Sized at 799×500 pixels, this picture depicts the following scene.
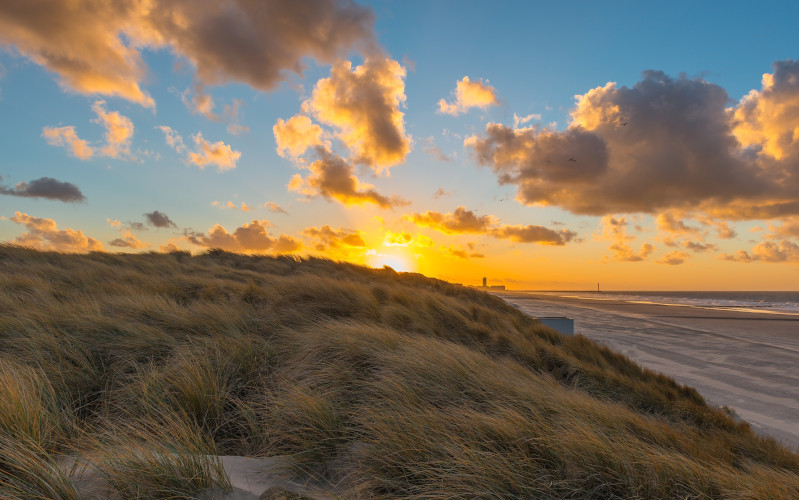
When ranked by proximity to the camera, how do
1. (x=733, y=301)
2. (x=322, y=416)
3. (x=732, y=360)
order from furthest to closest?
(x=733, y=301) → (x=732, y=360) → (x=322, y=416)

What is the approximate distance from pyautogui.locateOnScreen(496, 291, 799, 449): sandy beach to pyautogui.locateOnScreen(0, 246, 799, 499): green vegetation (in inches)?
104

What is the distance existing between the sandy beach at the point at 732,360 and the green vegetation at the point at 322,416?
2633 millimetres

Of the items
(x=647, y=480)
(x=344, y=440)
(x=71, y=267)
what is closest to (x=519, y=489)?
(x=647, y=480)

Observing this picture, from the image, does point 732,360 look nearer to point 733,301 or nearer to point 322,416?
point 322,416

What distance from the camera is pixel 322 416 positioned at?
112 inches

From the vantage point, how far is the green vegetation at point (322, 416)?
224 centimetres

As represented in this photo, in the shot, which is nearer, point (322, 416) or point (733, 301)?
point (322, 416)

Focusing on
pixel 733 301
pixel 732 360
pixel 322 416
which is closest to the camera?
pixel 322 416

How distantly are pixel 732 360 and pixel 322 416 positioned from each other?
14350mm

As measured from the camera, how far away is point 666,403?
5.79 m

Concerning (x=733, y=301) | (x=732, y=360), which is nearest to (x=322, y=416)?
(x=732, y=360)

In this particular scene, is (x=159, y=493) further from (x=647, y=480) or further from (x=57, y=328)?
(x=57, y=328)

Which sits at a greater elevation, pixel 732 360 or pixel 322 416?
pixel 322 416

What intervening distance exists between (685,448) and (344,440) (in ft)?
9.50
